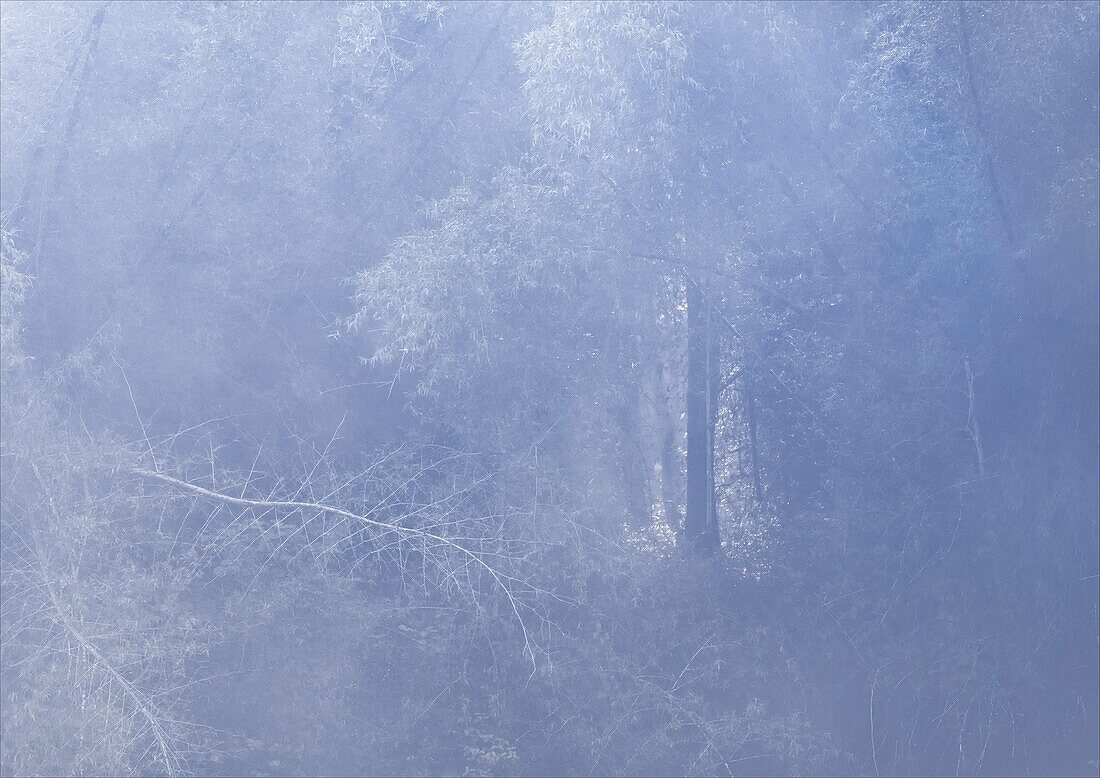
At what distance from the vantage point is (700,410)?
5.43m

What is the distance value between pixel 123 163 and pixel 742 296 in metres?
3.24

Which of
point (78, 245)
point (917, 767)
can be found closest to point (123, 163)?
point (78, 245)

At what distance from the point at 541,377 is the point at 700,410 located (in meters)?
0.85

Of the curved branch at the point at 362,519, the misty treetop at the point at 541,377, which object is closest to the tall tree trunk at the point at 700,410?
the misty treetop at the point at 541,377

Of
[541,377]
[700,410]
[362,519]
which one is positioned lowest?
[362,519]

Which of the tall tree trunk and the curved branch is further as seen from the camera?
the tall tree trunk

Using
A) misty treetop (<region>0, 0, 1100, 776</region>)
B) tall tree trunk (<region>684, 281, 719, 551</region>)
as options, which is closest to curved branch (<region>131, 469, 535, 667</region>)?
misty treetop (<region>0, 0, 1100, 776</region>)

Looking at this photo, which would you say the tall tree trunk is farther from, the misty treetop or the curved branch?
the curved branch

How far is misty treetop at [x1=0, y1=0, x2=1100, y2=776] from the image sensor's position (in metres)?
5.18

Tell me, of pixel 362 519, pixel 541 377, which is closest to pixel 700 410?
pixel 541 377

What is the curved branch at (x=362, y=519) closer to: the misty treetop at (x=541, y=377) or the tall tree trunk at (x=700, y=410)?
the misty treetop at (x=541, y=377)

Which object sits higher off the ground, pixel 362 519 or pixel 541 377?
pixel 541 377

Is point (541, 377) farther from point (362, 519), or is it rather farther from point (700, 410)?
point (362, 519)

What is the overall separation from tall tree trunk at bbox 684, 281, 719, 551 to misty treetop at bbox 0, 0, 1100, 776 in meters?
0.02
